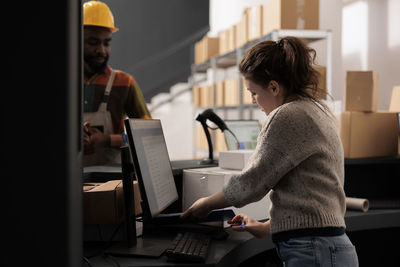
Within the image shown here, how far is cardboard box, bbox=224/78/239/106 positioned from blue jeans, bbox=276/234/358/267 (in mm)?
3569

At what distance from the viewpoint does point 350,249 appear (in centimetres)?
122

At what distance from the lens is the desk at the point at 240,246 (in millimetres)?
1187

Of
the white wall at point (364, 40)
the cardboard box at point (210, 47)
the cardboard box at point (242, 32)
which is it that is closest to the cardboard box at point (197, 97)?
the cardboard box at point (210, 47)

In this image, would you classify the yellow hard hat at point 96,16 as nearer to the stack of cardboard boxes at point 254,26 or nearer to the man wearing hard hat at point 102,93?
the man wearing hard hat at point 102,93

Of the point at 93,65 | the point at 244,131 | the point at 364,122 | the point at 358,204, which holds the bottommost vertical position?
the point at 358,204

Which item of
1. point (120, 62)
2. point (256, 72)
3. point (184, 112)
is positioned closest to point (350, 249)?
point (256, 72)

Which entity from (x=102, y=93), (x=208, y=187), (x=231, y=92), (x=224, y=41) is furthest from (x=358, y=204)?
(x=224, y=41)

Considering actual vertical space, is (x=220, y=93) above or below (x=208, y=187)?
above

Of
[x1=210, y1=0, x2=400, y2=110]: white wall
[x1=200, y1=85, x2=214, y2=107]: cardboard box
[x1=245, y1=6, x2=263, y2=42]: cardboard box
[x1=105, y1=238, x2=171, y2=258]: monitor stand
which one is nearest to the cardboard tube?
[x1=105, y1=238, x2=171, y2=258]: monitor stand

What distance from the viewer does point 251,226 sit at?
4.62 feet

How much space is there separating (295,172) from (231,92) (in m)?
3.73

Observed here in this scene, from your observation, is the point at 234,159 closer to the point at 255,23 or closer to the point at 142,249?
the point at 142,249

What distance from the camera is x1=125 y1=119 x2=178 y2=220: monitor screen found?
126cm

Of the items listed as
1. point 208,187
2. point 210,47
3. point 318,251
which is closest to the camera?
point 318,251
